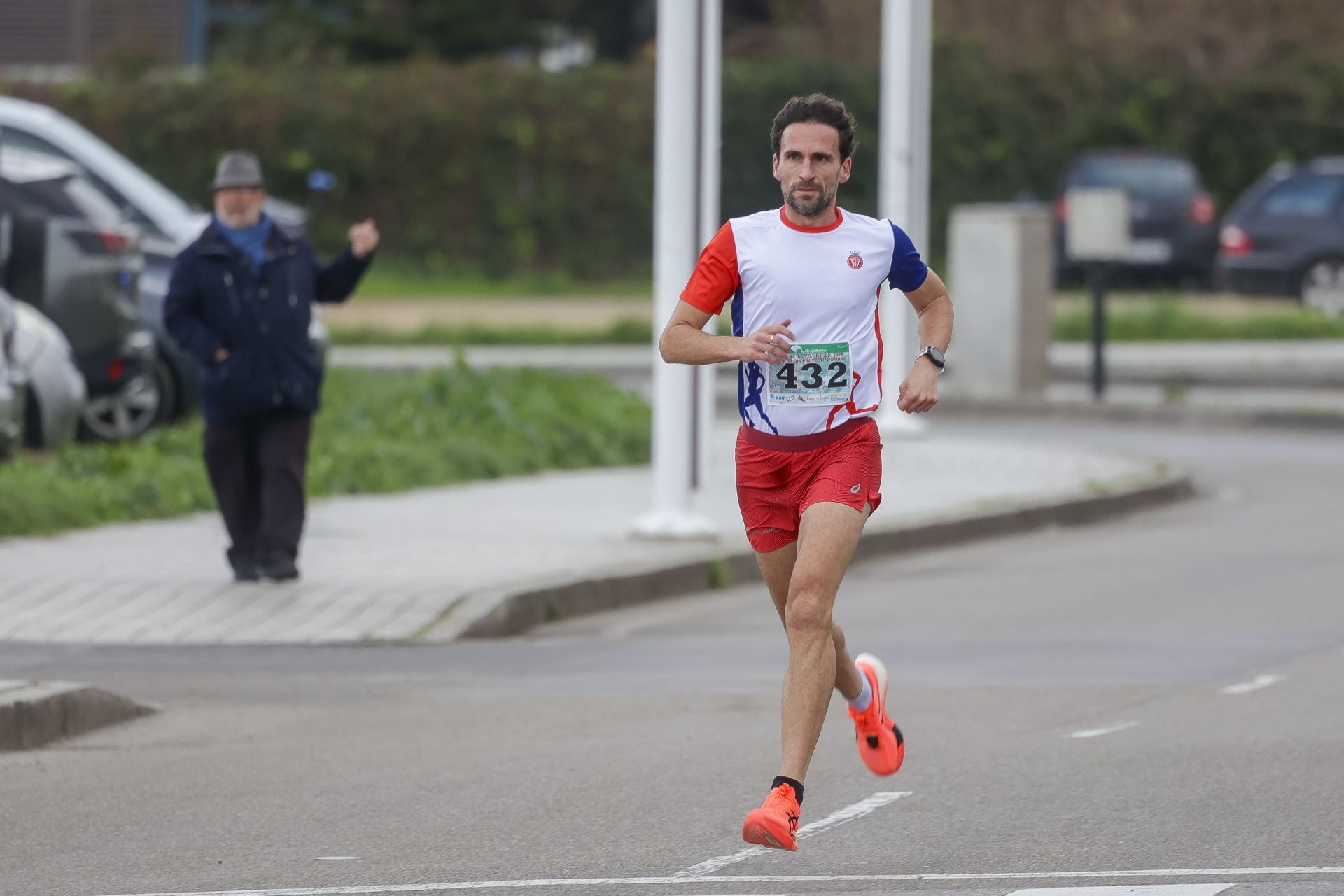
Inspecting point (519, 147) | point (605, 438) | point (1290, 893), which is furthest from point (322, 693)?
point (519, 147)

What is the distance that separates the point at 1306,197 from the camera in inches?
1085

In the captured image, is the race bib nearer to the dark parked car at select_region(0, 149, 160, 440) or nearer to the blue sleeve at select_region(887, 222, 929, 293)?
the blue sleeve at select_region(887, 222, 929, 293)

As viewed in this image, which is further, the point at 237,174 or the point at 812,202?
the point at 237,174

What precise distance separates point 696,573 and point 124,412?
6.06 m

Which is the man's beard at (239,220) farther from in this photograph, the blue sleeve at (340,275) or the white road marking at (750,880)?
the white road marking at (750,880)

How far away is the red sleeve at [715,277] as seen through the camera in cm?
658

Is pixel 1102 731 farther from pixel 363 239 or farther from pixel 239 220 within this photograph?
pixel 239 220

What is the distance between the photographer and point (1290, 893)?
5.79 m

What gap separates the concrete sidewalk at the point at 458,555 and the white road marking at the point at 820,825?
10.9ft

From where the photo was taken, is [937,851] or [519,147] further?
[519,147]

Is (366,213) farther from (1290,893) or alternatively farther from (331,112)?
(1290,893)

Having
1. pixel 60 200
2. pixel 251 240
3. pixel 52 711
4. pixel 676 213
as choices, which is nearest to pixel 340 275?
pixel 251 240

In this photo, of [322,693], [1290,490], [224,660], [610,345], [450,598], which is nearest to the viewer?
[322,693]

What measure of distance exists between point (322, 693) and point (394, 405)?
28.4 feet
